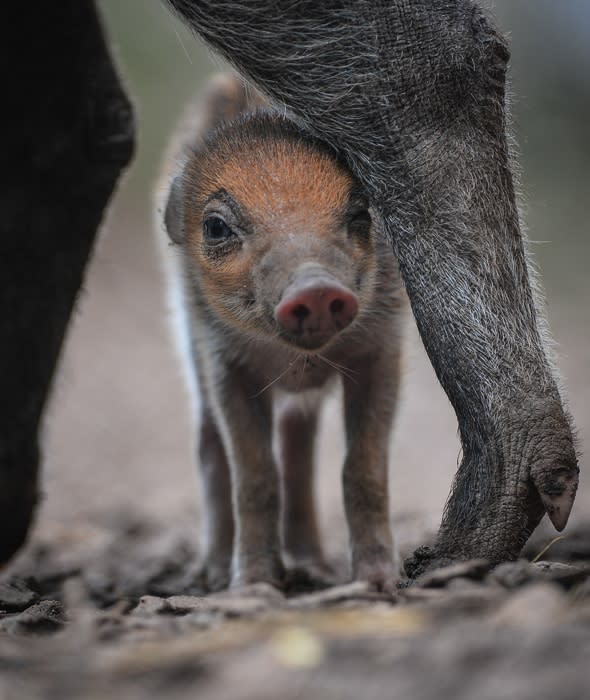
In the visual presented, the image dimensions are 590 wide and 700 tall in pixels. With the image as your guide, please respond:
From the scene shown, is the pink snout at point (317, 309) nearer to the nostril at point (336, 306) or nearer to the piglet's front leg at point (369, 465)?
the nostril at point (336, 306)

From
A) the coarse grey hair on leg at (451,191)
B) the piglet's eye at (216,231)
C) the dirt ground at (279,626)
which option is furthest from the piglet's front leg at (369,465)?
the coarse grey hair on leg at (451,191)

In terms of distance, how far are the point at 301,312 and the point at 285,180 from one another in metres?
0.64

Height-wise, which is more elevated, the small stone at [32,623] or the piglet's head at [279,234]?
the piglet's head at [279,234]

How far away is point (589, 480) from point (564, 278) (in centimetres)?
612

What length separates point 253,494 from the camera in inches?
149

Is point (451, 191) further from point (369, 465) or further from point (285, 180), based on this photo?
point (369, 465)

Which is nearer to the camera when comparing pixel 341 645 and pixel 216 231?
pixel 341 645

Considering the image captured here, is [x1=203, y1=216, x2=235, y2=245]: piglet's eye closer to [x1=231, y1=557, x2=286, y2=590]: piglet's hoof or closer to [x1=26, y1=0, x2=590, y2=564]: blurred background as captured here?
[x1=26, y1=0, x2=590, y2=564]: blurred background

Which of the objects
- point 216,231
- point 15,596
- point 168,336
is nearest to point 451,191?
point 216,231

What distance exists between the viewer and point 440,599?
215cm

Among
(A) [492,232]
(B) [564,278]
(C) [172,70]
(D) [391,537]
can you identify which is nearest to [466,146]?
(A) [492,232]

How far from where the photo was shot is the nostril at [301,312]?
2742 millimetres

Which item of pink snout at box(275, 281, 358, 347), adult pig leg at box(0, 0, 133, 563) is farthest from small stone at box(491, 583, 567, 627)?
adult pig leg at box(0, 0, 133, 563)

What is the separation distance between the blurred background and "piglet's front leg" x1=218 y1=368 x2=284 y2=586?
58 cm
